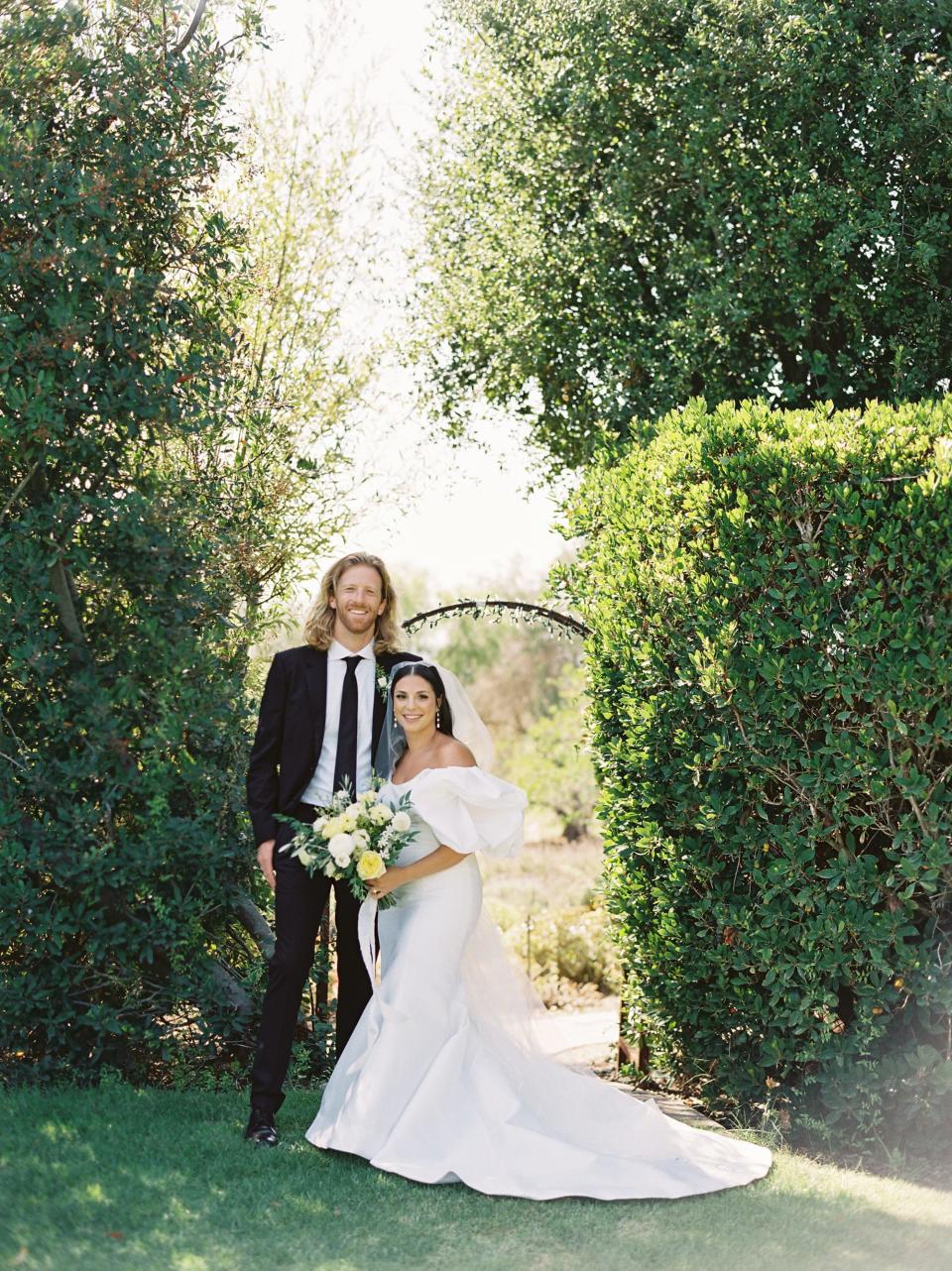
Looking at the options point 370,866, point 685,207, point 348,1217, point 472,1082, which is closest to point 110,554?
point 370,866

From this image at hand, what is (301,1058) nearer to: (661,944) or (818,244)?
(661,944)

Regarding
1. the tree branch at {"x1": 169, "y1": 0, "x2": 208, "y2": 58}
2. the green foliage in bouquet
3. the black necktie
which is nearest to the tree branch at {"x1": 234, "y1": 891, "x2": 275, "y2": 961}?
the green foliage in bouquet

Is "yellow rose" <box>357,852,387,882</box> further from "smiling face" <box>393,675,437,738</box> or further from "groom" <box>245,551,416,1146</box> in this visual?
"smiling face" <box>393,675,437,738</box>

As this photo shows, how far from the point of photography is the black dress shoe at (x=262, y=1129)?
4.88m

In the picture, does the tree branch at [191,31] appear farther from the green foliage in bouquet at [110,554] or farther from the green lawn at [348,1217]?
the green lawn at [348,1217]

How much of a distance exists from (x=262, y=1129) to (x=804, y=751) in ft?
9.00

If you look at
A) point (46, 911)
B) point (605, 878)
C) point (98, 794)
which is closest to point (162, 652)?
point (98, 794)

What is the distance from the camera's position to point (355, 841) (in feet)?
15.7

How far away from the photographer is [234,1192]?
434cm

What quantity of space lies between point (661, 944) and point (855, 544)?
2.24m

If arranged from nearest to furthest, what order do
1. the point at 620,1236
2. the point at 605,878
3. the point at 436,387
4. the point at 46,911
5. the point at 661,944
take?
the point at 620,1236 < the point at 46,911 < the point at 661,944 < the point at 605,878 < the point at 436,387

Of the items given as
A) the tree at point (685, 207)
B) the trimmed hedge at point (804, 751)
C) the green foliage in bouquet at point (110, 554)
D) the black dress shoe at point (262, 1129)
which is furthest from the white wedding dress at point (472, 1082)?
the tree at point (685, 207)

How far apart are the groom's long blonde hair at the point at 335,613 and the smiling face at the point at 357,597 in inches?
1.6

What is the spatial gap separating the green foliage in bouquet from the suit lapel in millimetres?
412
